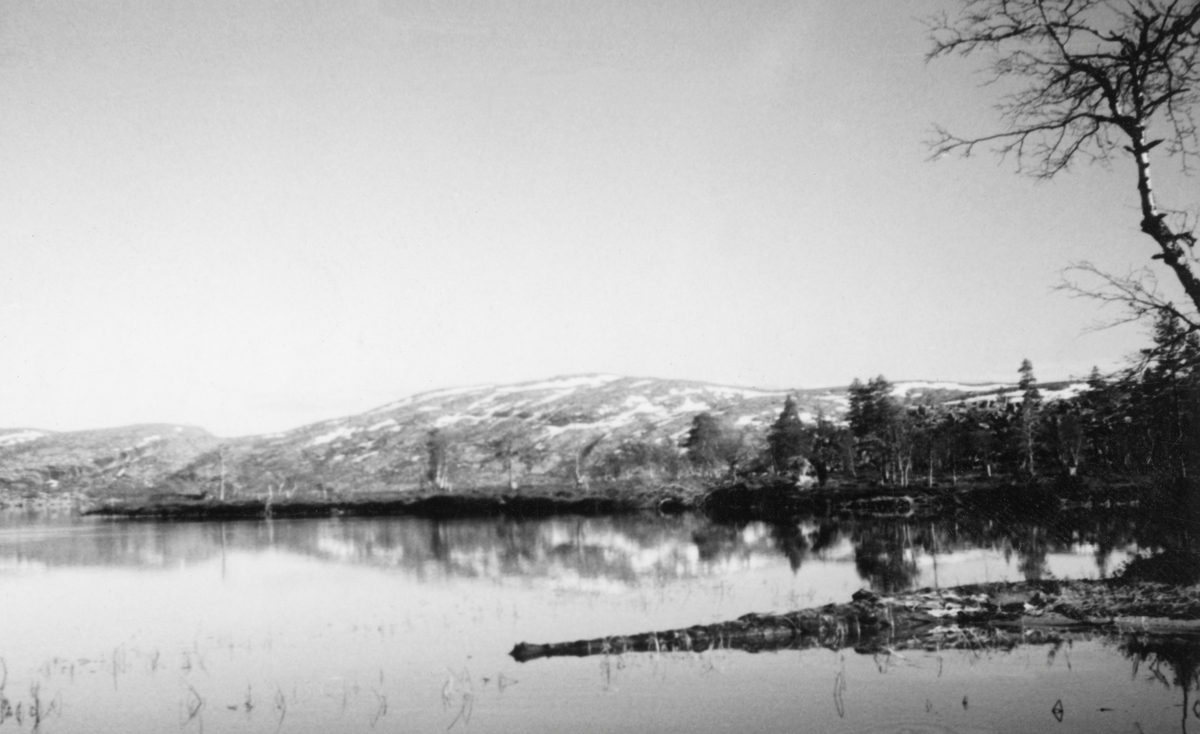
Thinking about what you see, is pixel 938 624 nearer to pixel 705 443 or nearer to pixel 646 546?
pixel 646 546

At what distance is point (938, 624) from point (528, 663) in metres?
9.39

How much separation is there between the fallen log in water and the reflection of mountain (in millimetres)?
8717

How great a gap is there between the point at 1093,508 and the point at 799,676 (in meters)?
59.8

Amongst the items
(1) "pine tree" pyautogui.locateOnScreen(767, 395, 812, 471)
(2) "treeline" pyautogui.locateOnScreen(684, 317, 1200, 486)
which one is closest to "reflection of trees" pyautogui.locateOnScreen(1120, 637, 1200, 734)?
(2) "treeline" pyautogui.locateOnScreen(684, 317, 1200, 486)

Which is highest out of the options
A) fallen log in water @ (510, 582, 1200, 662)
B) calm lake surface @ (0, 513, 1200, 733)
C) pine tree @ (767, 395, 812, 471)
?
pine tree @ (767, 395, 812, 471)

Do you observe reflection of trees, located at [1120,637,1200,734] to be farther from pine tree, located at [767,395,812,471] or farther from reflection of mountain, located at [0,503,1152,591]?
pine tree, located at [767,395,812,471]

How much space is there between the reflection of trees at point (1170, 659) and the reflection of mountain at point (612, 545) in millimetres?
12675

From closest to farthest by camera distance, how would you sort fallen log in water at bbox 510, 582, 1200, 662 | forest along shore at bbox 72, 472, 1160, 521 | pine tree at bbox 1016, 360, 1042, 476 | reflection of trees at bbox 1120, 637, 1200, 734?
1. reflection of trees at bbox 1120, 637, 1200, 734
2. fallen log in water at bbox 510, 582, 1200, 662
3. forest along shore at bbox 72, 472, 1160, 521
4. pine tree at bbox 1016, 360, 1042, 476

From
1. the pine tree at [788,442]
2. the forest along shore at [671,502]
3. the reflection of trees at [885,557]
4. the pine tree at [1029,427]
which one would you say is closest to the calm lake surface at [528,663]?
the reflection of trees at [885,557]

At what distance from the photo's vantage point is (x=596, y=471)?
158m

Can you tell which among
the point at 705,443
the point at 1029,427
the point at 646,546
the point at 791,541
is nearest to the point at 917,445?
the point at 1029,427

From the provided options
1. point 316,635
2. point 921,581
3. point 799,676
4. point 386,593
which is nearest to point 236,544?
point 386,593

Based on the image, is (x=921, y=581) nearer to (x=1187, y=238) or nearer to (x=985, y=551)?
(x=985, y=551)

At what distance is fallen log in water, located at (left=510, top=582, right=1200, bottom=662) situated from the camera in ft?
58.7
